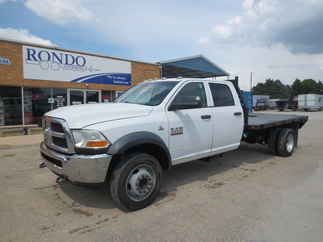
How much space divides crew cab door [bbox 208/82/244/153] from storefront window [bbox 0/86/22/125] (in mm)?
10373

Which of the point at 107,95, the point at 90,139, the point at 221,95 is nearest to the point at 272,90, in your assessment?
the point at 107,95

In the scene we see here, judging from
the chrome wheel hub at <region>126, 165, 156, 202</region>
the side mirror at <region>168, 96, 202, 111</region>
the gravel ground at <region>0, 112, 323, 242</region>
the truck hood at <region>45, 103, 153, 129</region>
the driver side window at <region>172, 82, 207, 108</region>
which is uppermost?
the driver side window at <region>172, 82, 207, 108</region>

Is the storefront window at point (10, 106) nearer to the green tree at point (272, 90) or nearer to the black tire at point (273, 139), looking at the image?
the black tire at point (273, 139)

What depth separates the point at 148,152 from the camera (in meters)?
3.49

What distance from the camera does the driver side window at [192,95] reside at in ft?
12.7

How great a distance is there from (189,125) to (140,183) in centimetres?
135

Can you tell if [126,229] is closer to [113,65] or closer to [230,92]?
[230,92]

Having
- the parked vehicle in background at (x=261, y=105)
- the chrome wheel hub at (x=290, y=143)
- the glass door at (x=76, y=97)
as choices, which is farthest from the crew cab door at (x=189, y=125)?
the parked vehicle in background at (x=261, y=105)

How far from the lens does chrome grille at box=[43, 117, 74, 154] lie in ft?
9.59

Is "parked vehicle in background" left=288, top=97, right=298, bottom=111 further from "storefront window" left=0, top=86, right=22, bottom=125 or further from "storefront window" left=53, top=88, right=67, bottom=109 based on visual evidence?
"storefront window" left=0, top=86, right=22, bottom=125

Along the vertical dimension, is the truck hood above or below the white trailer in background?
below

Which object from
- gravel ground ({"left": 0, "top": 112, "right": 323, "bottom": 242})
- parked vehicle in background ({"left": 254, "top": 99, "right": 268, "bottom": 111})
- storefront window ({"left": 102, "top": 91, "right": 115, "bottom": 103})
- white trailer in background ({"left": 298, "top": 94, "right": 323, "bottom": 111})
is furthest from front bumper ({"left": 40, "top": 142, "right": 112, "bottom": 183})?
white trailer in background ({"left": 298, "top": 94, "right": 323, "bottom": 111})

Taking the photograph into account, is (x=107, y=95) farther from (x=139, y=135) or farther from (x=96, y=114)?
(x=139, y=135)

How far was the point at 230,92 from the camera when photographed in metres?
4.97
